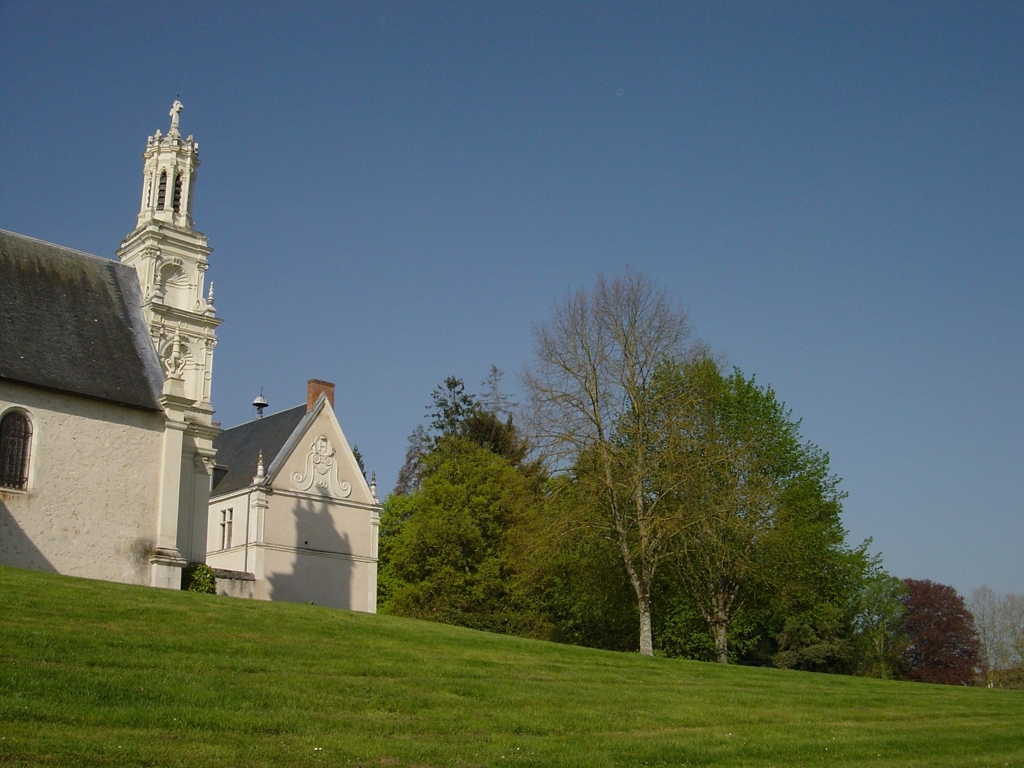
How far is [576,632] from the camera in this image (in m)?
47.6

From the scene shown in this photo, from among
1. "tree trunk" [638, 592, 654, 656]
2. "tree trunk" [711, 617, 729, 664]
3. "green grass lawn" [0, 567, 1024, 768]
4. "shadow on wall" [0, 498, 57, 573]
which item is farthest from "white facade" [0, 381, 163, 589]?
"tree trunk" [711, 617, 729, 664]

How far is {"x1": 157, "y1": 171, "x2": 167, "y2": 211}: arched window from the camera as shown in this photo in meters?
Answer: 41.7

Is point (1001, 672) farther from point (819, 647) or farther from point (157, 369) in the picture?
point (157, 369)

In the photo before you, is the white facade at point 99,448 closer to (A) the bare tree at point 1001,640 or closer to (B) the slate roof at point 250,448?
(B) the slate roof at point 250,448

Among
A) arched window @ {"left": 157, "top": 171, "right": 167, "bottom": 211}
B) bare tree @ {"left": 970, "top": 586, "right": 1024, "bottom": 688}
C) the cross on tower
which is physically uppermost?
the cross on tower

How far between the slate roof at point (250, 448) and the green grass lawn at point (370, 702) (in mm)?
24323

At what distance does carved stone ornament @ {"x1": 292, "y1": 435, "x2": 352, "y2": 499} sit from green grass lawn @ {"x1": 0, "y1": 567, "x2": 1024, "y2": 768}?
76.4 feet

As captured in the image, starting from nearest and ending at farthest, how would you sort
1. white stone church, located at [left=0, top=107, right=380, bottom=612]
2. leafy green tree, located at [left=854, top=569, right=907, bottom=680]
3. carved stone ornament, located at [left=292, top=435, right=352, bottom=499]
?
white stone church, located at [left=0, top=107, right=380, bottom=612] → carved stone ornament, located at [left=292, top=435, right=352, bottom=499] → leafy green tree, located at [left=854, top=569, right=907, bottom=680]

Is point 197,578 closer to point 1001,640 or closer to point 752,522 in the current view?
point 752,522

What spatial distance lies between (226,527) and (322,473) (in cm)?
492

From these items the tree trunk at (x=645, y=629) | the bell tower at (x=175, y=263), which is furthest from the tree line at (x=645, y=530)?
the bell tower at (x=175, y=263)

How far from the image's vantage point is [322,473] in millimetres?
47625

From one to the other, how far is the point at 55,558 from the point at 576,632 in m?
26.0

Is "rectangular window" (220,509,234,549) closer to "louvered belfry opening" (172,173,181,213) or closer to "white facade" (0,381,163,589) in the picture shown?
"louvered belfry opening" (172,173,181,213)
